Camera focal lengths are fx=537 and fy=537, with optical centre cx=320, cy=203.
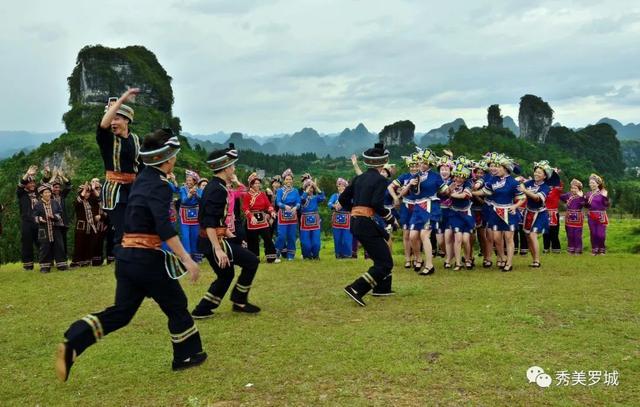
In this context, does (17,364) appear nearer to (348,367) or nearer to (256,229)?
(348,367)

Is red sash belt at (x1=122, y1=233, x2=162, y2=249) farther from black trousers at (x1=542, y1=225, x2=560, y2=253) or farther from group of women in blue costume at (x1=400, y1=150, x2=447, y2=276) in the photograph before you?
black trousers at (x1=542, y1=225, x2=560, y2=253)

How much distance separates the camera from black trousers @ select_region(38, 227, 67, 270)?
39.1 ft

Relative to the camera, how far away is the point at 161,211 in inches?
196

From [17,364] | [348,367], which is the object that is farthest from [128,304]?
[348,367]

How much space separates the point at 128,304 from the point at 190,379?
93 cm

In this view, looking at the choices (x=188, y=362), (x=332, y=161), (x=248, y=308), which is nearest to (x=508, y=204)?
(x=248, y=308)

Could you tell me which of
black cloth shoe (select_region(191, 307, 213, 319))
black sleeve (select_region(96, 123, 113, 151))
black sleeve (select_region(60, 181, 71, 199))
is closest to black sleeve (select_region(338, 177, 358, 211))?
black cloth shoe (select_region(191, 307, 213, 319))

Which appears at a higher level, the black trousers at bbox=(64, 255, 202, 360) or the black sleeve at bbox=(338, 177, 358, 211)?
the black sleeve at bbox=(338, 177, 358, 211)

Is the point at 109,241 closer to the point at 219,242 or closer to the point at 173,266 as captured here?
the point at 219,242

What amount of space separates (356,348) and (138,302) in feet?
7.52

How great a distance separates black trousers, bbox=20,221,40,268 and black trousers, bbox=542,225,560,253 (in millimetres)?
12822

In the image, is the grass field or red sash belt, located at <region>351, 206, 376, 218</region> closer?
the grass field

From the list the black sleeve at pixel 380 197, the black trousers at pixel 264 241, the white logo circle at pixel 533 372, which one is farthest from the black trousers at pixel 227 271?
the black trousers at pixel 264 241

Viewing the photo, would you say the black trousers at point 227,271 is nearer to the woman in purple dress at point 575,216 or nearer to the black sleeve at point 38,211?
the black sleeve at point 38,211
